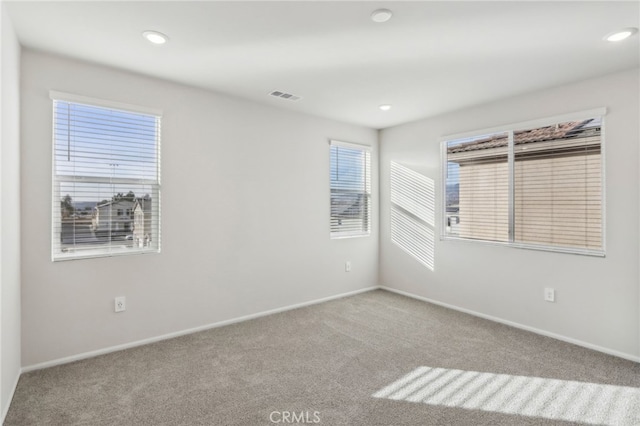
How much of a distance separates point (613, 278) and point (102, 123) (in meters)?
4.71

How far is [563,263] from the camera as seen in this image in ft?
10.6

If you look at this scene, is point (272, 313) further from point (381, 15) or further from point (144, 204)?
point (381, 15)

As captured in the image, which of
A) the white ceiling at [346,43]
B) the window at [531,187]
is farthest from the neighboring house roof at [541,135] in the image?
the white ceiling at [346,43]

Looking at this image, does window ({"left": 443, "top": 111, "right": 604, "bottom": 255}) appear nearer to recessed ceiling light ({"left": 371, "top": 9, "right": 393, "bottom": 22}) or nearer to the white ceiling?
the white ceiling

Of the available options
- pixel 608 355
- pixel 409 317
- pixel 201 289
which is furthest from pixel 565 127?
pixel 201 289

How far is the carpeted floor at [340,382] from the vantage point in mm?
2047

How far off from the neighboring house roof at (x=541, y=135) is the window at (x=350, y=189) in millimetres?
1383

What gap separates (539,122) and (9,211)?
178 inches

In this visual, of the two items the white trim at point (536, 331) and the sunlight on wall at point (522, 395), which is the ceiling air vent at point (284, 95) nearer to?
the sunlight on wall at point (522, 395)

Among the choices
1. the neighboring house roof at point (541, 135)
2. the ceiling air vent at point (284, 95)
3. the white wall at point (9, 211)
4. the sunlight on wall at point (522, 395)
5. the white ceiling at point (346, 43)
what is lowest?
the sunlight on wall at point (522, 395)

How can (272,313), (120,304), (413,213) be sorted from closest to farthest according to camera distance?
(120,304) → (272,313) → (413,213)

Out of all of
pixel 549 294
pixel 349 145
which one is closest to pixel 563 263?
pixel 549 294

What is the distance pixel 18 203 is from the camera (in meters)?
2.44

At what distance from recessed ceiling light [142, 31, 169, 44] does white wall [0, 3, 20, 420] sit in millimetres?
756
